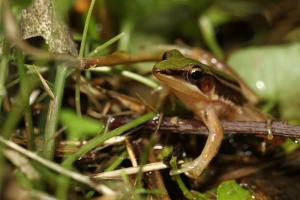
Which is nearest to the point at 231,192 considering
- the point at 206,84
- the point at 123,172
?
the point at 123,172

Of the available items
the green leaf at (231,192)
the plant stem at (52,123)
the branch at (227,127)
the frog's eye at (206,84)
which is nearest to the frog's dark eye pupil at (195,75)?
the frog's eye at (206,84)

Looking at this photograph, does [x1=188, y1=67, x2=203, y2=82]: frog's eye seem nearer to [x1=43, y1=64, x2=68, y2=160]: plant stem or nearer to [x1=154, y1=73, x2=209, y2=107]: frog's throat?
[x1=154, y1=73, x2=209, y2=107]: frog's throat

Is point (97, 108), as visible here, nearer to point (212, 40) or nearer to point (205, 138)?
point (205, 138)

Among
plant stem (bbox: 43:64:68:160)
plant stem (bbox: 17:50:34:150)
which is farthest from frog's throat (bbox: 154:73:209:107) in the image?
plant stem (bbox: 17:50:34:150)

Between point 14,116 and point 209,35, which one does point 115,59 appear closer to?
point 14,116

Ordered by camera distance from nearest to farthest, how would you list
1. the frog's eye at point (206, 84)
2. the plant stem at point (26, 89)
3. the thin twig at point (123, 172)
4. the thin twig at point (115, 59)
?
1. the plant stem at point (26, 89)
2. the thin twig at point (123, 172)
3. the thin twig at point (115, 59)
4. the frog's eye at point (206, 84)

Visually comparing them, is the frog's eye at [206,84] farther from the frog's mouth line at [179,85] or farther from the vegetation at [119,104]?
the vegetation at [119,104]
